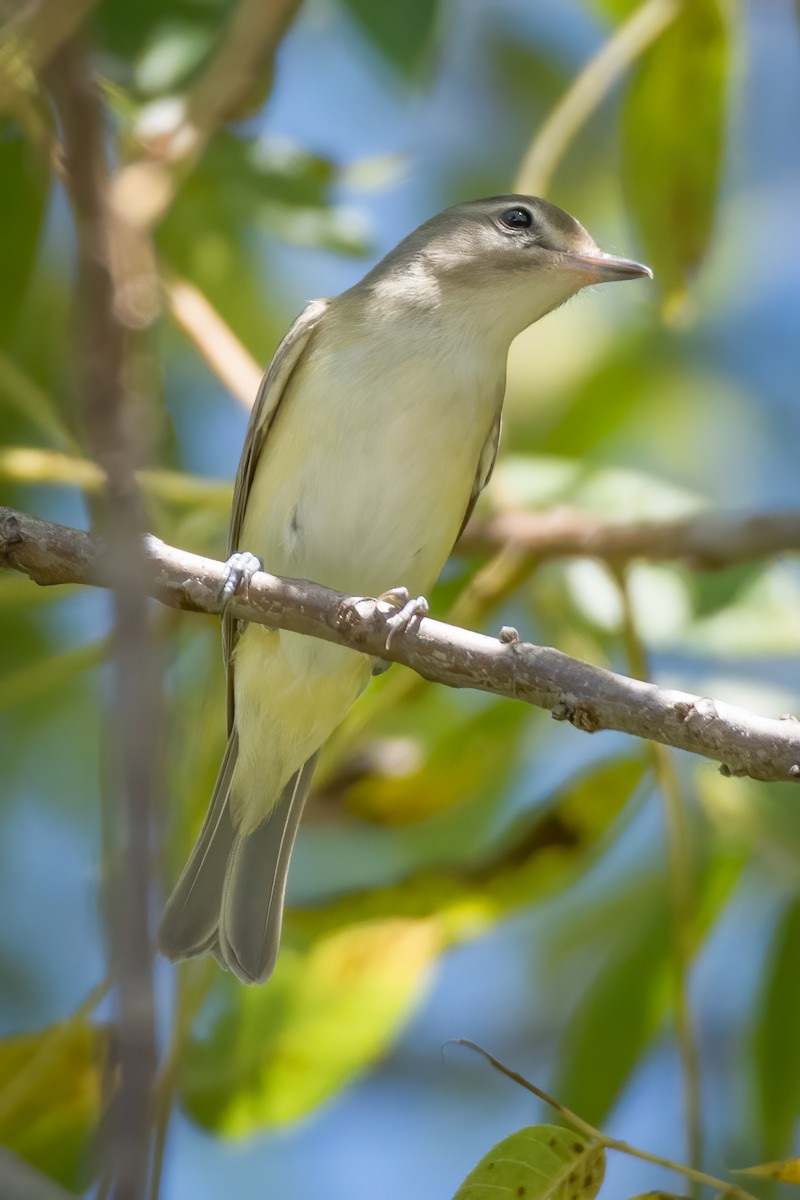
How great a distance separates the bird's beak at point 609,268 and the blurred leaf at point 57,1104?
7.82 feet

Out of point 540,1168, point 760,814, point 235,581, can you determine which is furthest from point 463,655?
point 760,814

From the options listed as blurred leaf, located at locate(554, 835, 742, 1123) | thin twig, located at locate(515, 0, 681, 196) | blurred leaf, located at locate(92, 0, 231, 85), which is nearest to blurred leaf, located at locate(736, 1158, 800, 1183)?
blurred leaf, located at locate(554, 835, 742, 1123)

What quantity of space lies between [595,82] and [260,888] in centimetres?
237

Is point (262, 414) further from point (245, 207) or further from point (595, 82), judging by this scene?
point (595, 82)

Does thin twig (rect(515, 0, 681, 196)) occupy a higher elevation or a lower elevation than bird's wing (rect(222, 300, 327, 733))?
higher

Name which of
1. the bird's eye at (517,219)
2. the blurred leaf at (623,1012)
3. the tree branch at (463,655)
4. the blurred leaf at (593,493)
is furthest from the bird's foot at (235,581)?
the bird's eye at (517,219)

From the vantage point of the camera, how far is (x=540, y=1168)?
7.55 feet

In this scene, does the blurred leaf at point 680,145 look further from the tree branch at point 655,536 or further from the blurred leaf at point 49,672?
the blurred leaf at point 49,672

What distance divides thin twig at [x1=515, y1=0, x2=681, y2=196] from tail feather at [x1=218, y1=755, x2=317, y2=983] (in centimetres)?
175

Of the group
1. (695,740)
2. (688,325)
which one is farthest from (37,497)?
(695,740)

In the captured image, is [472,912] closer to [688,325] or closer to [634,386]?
[634,386]

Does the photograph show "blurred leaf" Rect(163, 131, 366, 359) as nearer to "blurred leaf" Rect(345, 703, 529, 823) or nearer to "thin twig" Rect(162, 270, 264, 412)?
"thin twig" Rect(162, 270, 264, 412)

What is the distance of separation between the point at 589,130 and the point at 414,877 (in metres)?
3.60

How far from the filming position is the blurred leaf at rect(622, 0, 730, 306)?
3898 mm
